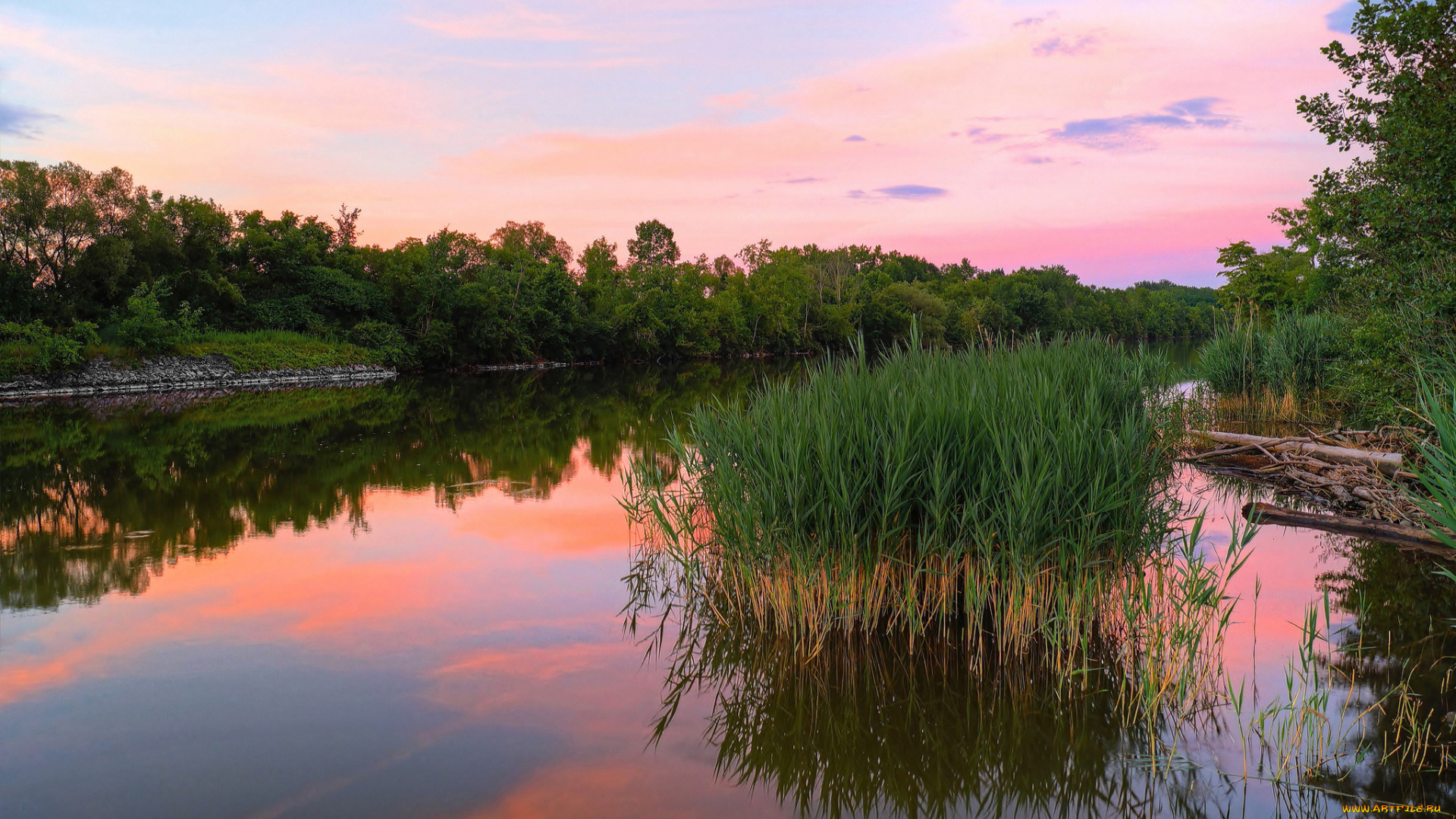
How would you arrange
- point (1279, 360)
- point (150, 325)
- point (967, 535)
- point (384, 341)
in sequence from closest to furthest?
point (967, 535)
point (1279, 360)
point (150, 325)
point (384, 341)

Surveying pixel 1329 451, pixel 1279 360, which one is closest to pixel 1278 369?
pixel 1279 360

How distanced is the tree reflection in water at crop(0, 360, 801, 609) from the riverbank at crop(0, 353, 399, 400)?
265 centimetres

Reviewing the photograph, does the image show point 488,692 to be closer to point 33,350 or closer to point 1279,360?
point 1279,360

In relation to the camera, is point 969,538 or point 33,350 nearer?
point 969,538

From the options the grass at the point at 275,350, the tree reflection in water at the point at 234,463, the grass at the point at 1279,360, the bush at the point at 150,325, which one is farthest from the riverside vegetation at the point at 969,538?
the grass at the point at 275,350

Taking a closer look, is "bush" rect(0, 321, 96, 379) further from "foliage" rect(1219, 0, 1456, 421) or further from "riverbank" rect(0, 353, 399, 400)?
"foliage" rect(1219, 0, 1456, 421)

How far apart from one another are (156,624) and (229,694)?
1.99 meters

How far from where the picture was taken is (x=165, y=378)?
3009cm

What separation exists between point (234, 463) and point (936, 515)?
45.8 ft

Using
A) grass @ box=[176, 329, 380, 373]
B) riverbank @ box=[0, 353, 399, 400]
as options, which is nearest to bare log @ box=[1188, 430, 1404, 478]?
riverbank @ box=[0, 353, 399, 400]

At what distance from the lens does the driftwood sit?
8.05 metres

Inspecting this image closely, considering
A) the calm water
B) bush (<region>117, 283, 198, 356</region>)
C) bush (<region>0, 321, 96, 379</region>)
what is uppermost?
A: bush (<region>117, 283, 198, 356</region>)

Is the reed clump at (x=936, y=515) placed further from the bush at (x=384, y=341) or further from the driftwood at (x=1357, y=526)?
the bush at (x=384, y=341)

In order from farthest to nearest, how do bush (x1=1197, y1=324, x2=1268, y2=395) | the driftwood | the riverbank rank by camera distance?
1. the riverbank
2. bush (x1=1197, y1=324, x2=1268, y2=395)
3. the driftwood
